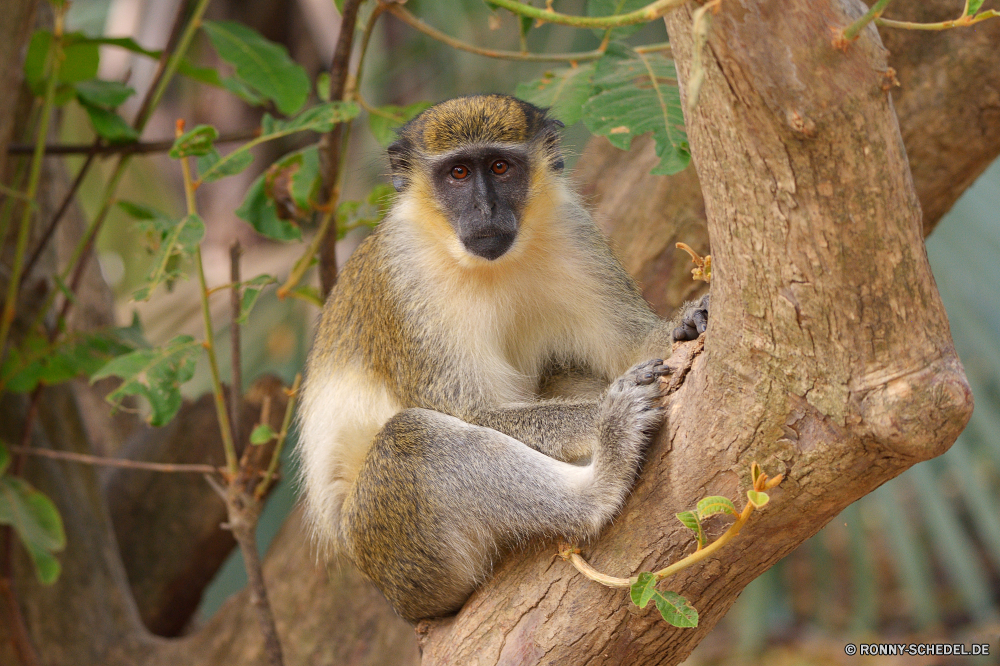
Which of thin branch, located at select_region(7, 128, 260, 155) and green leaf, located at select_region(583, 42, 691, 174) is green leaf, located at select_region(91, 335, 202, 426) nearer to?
thin branch, located at select_region(7, 128, 260, 155)

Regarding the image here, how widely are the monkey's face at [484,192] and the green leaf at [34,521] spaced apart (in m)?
2.22

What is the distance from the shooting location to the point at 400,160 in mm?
3240

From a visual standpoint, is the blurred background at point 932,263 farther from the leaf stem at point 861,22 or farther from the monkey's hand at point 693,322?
the leaf stem at point 861,22

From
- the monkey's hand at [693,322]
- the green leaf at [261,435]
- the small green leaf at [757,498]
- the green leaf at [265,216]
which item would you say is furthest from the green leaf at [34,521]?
the small green leaf at [757,498]

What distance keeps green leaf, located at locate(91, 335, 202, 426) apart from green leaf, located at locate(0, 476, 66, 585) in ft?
3.00

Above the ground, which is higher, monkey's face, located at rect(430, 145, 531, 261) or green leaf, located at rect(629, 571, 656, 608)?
monkey's face, located at rect(430, 145, 531, 261)

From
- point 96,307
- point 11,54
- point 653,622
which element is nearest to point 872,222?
point 653,622

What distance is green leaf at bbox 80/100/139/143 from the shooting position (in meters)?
3.82

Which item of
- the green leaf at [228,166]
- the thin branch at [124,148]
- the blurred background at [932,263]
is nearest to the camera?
the green leaf at [228,166]

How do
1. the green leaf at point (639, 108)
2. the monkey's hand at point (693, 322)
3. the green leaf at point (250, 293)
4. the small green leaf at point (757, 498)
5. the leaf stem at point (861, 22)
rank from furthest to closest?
the green leaf at point (250, 293), the green leaf at point (639, 108), the monkey's hand at point (693, 322), the small green leaf at point (757, 498), the leaf stem at point (861, 22)

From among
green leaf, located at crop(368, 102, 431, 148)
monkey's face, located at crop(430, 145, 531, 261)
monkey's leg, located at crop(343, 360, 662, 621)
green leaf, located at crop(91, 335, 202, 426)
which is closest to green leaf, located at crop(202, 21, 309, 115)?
green leaf, located at crop(368, 102, 431, 148)

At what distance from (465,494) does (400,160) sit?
1.32 m

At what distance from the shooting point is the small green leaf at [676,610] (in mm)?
1993

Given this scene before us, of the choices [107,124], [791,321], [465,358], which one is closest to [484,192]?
[465,358]
